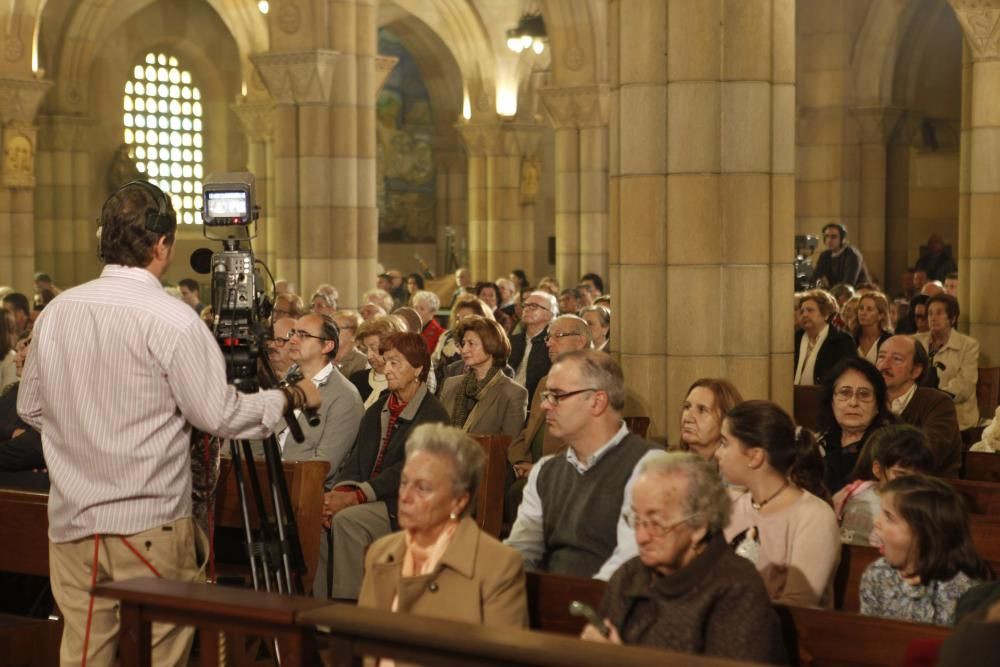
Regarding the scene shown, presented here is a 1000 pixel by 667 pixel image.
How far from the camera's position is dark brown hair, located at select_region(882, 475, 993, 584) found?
14.4 ft

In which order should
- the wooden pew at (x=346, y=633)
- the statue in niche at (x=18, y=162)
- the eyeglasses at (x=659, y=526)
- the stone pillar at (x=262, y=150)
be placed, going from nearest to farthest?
1. the wooden pew at (x=346, y=633)
2. the eyeglasses at (x=659, y=526)
3. the statue in niche at (x=18, y=162)
4. the stone pillar at (x=262, y=150)

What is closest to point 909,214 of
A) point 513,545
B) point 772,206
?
point 772,206

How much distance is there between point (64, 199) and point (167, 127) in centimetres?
303

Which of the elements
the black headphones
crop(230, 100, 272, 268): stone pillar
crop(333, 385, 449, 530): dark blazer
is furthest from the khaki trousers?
crop(230, 100, 272, 268): stone pillar

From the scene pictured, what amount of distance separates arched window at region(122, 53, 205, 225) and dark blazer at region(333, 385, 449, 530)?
71.1ft

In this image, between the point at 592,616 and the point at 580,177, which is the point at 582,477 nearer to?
the point at 592,616

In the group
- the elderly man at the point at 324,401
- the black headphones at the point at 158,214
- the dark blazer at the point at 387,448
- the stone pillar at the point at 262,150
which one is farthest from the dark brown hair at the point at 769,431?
the stone pillar at the point at 262,150

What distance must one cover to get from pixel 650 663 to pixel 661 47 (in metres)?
5.68

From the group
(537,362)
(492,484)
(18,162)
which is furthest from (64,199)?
(492,484)

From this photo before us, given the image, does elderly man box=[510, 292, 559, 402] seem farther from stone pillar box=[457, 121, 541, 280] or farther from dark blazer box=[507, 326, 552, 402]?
stone pillar box=[457, 121, 541, 280]

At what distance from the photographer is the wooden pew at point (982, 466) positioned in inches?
289

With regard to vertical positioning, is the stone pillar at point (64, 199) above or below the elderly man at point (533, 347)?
above

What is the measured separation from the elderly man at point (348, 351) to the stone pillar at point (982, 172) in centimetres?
608

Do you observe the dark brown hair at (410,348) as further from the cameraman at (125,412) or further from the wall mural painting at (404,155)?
the wall mural painting at (404,155)
